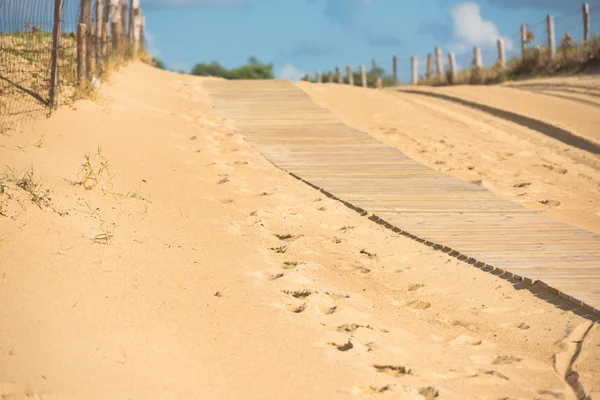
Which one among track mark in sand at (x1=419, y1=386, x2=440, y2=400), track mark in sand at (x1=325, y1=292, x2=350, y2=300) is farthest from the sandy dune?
track mark in sand at (x1=419, y1=386, x2=440, y2=400)

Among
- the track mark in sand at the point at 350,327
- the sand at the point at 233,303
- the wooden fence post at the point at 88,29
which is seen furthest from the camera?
the wooden fence post at the point at 88,29

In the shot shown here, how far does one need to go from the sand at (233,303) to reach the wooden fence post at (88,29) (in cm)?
203

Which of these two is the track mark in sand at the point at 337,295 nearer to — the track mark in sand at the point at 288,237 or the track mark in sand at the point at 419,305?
the track mark in sand at the point at 419,305

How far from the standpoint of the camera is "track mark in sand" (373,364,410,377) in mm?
3281

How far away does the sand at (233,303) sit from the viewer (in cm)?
300

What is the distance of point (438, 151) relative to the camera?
28.4ft

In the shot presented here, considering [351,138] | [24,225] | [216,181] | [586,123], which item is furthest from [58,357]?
[586,123]

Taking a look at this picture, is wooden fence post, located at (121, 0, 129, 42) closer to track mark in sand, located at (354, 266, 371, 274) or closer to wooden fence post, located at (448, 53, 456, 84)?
track mark in sand, located at (354, 266, 371, 274)

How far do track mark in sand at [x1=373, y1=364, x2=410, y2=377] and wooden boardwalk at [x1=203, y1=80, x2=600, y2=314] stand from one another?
4.45 ft

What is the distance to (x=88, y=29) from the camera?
8.20 metres

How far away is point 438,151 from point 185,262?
5.06 metres

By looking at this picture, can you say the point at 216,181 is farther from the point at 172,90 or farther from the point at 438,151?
the point at 172,90

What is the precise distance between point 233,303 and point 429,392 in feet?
3.66

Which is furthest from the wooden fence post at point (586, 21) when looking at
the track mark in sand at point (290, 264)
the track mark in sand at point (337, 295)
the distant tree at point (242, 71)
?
the distant tree at point (242, 71)
